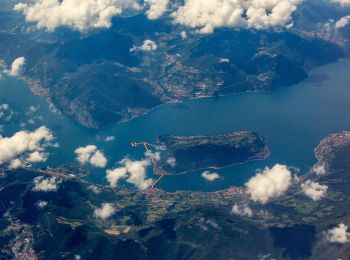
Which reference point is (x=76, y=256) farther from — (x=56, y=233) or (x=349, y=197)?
(x=349, y=197)

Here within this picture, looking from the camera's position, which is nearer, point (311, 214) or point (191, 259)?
point (191, 259)

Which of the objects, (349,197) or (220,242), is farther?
(349,197)

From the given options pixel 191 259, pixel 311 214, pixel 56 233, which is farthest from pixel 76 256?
pixel 311 214

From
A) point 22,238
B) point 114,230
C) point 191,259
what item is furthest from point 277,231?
point 22,238

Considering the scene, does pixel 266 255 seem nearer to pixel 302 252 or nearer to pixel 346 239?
pixel 302 252

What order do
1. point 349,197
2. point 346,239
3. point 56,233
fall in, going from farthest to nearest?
point 349,197 < point 56,233 < point 346,239

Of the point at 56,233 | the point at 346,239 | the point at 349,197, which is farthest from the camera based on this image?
the point at 349,197

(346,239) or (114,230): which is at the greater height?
(346,239)
